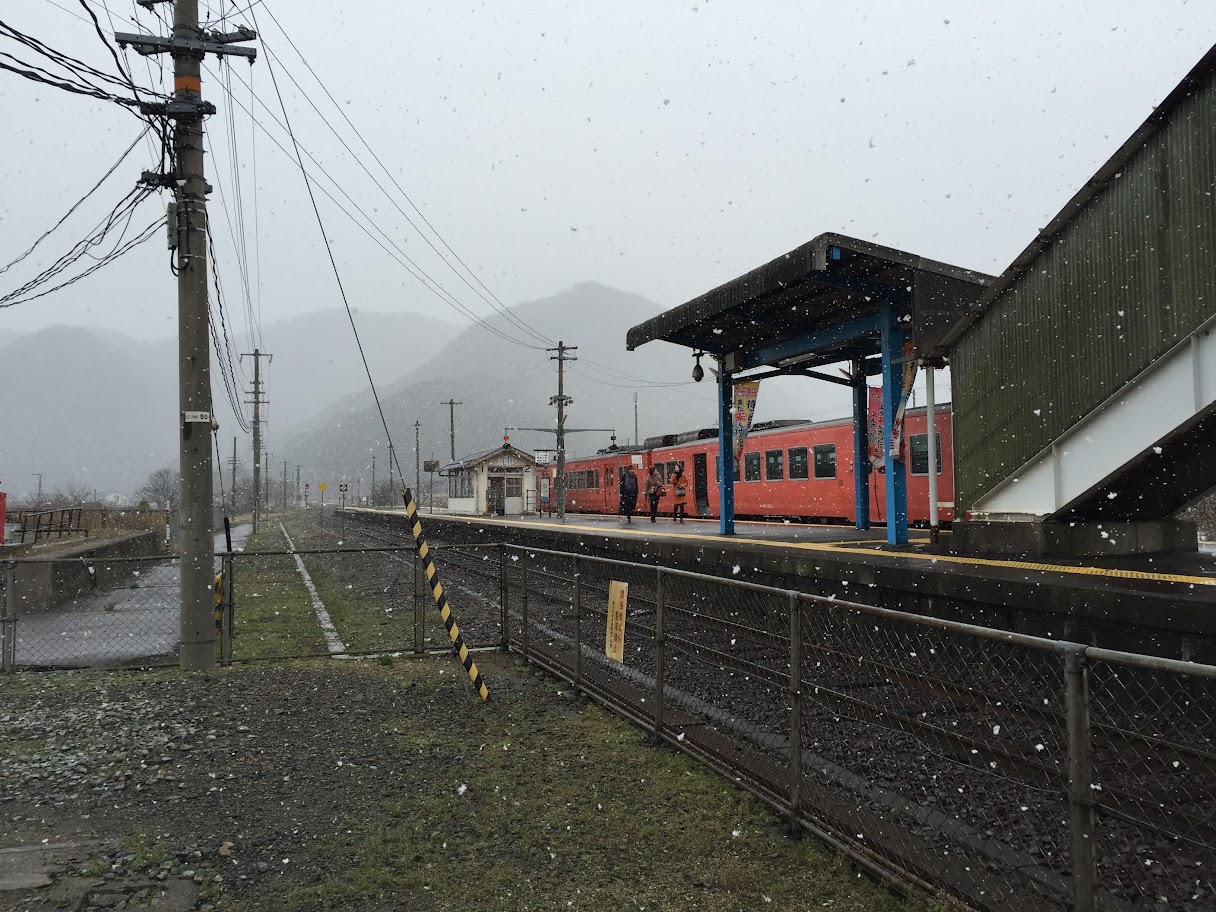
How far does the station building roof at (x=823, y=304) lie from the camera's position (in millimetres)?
10578

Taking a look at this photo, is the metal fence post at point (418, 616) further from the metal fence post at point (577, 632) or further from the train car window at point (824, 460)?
the train car window at point (824, 460)

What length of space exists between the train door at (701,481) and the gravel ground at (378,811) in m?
18.3

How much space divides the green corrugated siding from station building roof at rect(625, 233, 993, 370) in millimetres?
1064

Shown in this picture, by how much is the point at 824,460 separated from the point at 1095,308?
36.4 ft

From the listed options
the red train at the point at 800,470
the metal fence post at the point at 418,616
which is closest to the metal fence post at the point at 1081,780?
the metal fence post at the point at 418,616

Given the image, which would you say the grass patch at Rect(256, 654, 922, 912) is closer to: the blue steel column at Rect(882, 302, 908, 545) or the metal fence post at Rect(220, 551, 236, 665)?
the metal fence post at Rect(220, 551, 236, 665)

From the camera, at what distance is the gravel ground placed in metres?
3.64

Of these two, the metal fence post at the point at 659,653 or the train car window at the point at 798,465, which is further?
the train car window at the point at 798,465

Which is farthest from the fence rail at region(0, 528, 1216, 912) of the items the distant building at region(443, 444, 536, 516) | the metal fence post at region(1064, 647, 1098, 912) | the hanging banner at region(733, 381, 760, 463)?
the distant building at region(443, 444, 536, 516)

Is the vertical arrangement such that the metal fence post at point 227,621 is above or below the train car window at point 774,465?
below

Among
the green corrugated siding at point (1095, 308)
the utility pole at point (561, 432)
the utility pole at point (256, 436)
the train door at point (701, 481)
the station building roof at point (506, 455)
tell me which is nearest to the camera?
the green corrugated siding at point (1095, 308)

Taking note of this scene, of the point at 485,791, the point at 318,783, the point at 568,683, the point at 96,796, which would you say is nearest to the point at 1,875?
the point at 96,796

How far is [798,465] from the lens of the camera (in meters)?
20.3

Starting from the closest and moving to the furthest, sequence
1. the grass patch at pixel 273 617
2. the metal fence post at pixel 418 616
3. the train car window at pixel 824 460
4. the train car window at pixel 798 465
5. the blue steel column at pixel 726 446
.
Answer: the metal fence post at pixel 418 616, the grass patch at pixel 273 617, the blue steel column at pixel 726 446, the train car window at pixel 824 460, the train car window at pixel 798 465
